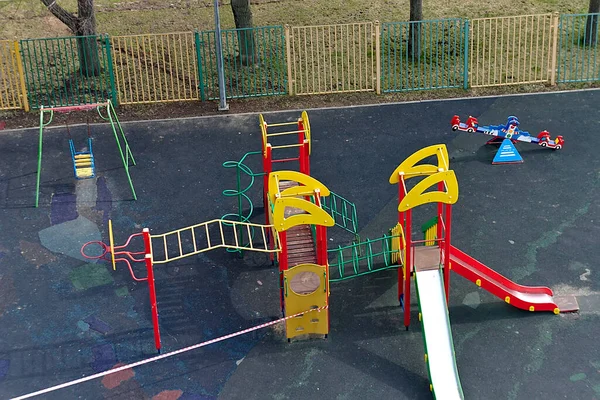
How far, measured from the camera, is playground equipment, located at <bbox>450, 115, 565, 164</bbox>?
48.1 feet

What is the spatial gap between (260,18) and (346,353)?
40.6ft

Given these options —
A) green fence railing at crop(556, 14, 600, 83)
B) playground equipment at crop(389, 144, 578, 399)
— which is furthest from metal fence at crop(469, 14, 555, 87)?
playground equipment at crop(389, 144, 578, 399)

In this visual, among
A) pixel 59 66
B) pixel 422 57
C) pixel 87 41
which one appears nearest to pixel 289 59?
pixel 422 57

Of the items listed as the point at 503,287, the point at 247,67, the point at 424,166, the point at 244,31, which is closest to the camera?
the point at 424,166

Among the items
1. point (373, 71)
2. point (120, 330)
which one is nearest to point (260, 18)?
point (373, 71)

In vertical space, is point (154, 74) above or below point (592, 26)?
below

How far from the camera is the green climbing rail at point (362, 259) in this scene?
11562 mm

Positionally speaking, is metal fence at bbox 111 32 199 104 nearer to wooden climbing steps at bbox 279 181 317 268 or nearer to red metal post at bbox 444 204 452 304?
wooden climbing steps at bbox 279 181 317 268

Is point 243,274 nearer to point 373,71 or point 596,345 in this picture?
point 596,345

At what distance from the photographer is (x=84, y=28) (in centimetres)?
1777

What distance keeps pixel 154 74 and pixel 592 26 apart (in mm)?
9825

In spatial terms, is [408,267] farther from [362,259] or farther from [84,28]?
[84,28]

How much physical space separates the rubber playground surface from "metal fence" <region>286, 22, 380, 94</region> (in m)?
1.39

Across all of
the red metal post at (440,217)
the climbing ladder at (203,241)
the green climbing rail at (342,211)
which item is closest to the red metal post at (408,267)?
the red metal post at (440,217)
